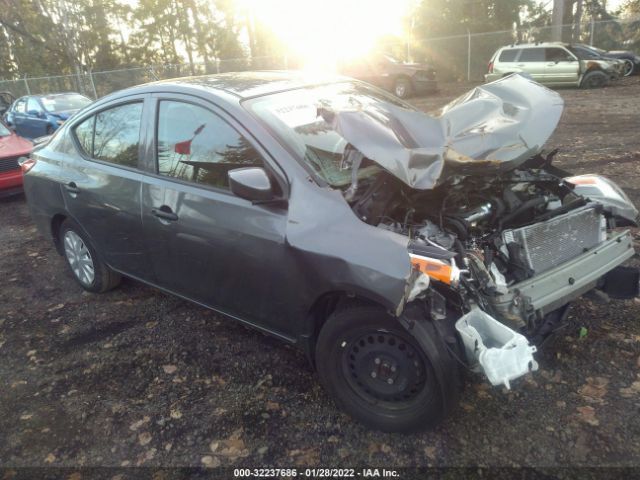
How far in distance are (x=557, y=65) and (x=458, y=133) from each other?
16.6 metres

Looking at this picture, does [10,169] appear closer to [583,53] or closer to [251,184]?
[251,184]

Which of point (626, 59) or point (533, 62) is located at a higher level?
point (533, 62)

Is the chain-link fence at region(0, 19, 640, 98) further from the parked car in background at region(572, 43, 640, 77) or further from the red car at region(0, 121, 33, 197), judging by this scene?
the red car at region(0, 121, 33, 197)

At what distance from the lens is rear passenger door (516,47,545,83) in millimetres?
17031

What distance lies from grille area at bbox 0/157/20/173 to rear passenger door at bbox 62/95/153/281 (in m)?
4.49

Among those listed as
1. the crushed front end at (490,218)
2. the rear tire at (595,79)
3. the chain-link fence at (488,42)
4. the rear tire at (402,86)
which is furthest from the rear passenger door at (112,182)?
the chain-link fence at (488,42)

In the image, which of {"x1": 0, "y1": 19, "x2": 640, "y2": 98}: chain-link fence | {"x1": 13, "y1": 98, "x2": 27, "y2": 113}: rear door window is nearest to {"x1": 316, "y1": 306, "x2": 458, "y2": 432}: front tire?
{"x1": 13, "y1": 98, "x2": 27, "y2": 113}: rear door window

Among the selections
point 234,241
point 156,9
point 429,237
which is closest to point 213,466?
point 234,241

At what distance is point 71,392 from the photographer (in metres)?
3.15

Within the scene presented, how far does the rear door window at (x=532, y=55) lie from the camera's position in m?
17.0

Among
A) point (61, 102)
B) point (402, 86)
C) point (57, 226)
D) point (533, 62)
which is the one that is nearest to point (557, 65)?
point (533, 62)

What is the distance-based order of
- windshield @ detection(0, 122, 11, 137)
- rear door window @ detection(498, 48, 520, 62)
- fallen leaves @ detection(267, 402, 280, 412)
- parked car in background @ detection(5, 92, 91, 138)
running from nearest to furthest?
fallen leaves @ detection(267, 402, 280, 412) < windshield @ detection(0, 122, 11, 137) < parked car in background @ detection(5, 92, 91, 138) < rear door window @ detection(498, 48, 520, 62)

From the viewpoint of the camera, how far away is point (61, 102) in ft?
40.0

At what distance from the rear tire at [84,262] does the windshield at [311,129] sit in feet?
6.91
